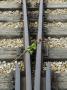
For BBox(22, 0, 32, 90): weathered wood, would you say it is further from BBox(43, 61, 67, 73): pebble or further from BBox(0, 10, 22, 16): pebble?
BBox(0, 10, 22, 16): pebble

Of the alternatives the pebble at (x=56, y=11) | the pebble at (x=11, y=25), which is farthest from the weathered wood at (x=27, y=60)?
the pebble at (x=56, y=11)

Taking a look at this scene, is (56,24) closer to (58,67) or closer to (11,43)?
(11,43)

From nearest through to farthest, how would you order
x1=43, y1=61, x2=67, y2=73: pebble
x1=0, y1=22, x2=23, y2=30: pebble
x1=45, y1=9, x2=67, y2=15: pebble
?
x1=43, y1=61, x2=67, y2=73: pebble → x1=0, y1=22, x2=23, y2=30: pebble → x1=45, y1=9, x2=67, y2=15: pebble

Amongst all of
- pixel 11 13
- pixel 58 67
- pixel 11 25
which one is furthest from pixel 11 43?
pixel 11 13

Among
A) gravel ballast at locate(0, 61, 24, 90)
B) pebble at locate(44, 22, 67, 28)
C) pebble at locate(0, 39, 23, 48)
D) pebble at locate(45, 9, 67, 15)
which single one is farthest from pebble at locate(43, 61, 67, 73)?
pebble at locate(45, 9, 67, 15)

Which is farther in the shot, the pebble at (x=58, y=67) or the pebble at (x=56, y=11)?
the pebble at (x=56, y=11)

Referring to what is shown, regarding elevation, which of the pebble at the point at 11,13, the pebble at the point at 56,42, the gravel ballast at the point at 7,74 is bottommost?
the gravel ballast at the point at 7,74

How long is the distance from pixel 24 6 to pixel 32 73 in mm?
2160

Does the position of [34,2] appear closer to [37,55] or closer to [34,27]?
[34,27]

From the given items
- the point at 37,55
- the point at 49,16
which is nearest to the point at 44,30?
the point at 49,16

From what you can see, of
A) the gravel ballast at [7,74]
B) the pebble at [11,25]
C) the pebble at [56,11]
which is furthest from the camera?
the pebble at [56,11]

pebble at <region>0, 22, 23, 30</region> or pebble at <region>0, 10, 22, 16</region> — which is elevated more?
pebble at <region>0, 10, 22, 16</region>

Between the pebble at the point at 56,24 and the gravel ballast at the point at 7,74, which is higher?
the pebble at the point at 56,24

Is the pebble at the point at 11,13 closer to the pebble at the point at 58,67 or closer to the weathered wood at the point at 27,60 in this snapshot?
the weathered wood at the point at 27,60
